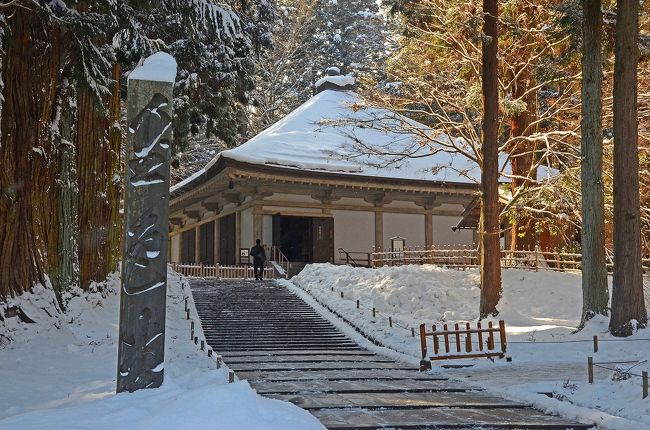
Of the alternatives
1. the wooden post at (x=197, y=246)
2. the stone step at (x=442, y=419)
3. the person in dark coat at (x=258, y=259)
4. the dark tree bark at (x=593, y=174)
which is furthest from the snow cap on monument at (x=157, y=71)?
the wooden post at (x=197, y=246)

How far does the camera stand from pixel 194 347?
39.9 ft

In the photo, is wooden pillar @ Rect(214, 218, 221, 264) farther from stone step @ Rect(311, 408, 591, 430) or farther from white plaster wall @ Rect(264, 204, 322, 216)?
stone step @ Rect(311, 408, 591, 430)

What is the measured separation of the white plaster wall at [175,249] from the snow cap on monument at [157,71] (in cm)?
3136

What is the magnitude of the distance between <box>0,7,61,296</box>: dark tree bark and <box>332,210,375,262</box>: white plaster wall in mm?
17071

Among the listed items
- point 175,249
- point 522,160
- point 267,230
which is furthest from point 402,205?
point 175,249

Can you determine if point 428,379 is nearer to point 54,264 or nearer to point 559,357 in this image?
point 559,357

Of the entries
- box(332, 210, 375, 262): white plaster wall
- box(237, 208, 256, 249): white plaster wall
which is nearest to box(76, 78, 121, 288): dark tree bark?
box(237, 208, 256, 249): white plaster wall

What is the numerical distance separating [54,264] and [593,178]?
35.1 ft

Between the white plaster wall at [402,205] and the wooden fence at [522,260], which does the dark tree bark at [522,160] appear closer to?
the wooden fence at [522,260]

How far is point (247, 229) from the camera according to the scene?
27188 millimetres

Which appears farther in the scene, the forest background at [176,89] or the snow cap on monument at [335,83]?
the snow cap on monument at [335,83]

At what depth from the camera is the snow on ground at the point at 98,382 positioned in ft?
16.7

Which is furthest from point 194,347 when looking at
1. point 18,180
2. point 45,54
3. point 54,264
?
point 45,54

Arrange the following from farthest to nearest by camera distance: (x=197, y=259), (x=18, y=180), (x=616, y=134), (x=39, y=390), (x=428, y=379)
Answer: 1. (x=197, y=259)
2. (x=616, y=134)
3. (x=428, y=379)
4. (x=18, y=180)
5. (x=39, y=390)
